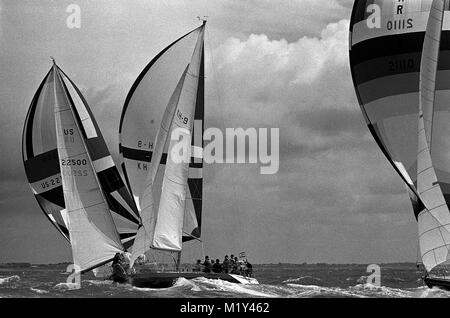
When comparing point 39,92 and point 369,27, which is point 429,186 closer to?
point 369,27

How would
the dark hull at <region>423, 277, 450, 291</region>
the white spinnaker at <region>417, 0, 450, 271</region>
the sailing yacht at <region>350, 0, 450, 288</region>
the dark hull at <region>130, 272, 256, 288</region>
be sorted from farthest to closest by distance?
the dark hull at <region>130, 272, 256, 288</region> < the dark hull at <region>423, 277, 450, 291</region> < the sailing yacht at <region>350, 0, 450, 288</region> < the white spinnaker at <region>417, 0, 450, 271</region>

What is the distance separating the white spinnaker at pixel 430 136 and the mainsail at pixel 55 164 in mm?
10456

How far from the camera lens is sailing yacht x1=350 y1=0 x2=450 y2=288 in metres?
17.6

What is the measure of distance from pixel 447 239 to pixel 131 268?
781 centimetres

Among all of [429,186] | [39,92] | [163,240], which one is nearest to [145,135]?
[39,92]

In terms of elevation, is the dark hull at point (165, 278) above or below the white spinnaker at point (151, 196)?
below

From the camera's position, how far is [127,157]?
87.6ft

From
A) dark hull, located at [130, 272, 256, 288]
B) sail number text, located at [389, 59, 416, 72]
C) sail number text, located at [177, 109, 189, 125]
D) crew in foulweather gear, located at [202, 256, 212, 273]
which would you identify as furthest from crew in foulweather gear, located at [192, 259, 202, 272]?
sail number text, located at [389, 59, 416, 72]

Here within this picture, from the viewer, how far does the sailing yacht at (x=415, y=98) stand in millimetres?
17609

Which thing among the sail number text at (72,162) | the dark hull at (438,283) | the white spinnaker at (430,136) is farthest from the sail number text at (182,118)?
the dark hull at (438,283)

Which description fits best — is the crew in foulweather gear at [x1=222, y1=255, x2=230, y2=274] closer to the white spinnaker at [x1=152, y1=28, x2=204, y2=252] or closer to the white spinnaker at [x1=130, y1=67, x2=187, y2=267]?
the white spinnaker at [x1=152, y1=28, x2=204, y2=252]

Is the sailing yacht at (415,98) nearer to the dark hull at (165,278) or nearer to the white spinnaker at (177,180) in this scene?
the white spinnaker at (177,180)

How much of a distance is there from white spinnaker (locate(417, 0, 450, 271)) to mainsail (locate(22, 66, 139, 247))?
10.5 metres

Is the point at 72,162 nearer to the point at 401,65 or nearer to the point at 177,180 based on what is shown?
the point at 177,180
